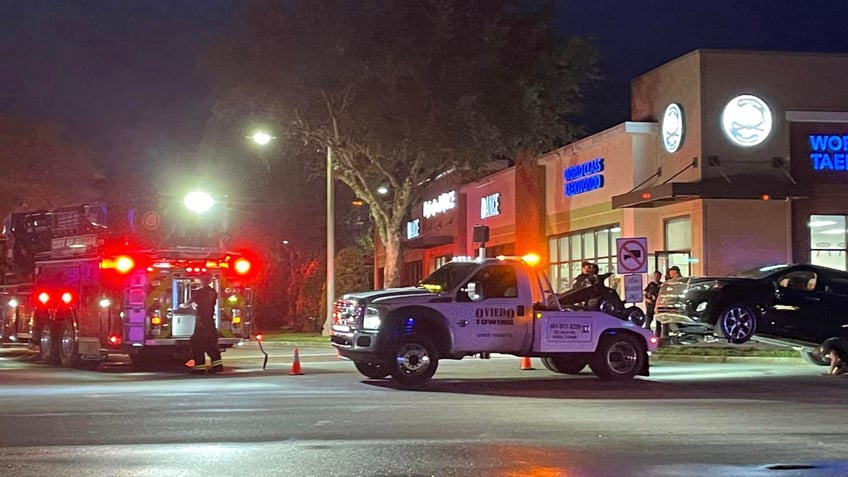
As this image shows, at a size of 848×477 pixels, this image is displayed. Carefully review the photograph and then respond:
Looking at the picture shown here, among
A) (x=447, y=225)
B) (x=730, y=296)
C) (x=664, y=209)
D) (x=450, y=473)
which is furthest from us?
(x=447, y=225)

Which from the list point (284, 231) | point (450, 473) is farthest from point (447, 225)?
point (450, 473)

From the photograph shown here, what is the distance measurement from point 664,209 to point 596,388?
47.4 feet

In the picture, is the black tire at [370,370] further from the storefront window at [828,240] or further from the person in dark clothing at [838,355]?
the storefront window at [828,240]

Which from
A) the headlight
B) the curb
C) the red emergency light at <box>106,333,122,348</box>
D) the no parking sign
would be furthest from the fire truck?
the curb

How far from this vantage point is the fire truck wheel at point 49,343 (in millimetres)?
22906

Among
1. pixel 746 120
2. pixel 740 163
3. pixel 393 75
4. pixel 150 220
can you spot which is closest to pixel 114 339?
pixel 150 220

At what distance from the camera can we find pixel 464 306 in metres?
16.9

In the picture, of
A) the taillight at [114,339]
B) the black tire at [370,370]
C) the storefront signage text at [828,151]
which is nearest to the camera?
the black tire at [370,370]

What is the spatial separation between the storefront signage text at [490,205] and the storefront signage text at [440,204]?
110 inches

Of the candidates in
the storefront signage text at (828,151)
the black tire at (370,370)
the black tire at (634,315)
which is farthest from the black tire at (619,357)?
the storefront signage text at (828,151)

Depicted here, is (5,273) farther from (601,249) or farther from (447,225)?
(447,225)

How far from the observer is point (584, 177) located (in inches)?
1325

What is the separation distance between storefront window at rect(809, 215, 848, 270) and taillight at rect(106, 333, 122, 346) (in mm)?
17827

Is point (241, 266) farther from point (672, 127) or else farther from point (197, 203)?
point (672, 127)
